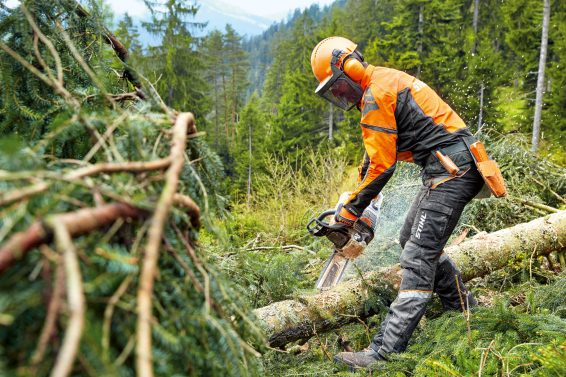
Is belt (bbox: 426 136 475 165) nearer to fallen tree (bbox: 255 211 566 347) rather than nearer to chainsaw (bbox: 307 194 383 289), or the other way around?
chainsaw (bbox: 307 194 383 289)

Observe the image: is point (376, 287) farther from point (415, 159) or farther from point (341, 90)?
point (341, 90)

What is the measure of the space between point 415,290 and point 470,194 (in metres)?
0.84

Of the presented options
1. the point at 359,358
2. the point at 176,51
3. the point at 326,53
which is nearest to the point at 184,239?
the point at 359,358

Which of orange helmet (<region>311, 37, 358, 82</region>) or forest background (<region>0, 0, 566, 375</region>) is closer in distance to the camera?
forest background (<region>0, 0, 566, 375</region>)

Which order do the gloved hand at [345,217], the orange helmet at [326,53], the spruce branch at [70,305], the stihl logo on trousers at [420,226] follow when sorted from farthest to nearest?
1. the orange helmet at [326,53]
2. the gloved hand at [345,217]
3. the stihl logo on trousers at [420,226]
4. the spruce branch at [70,305]

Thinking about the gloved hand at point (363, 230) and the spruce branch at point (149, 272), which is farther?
the gloved hand at point (363, 230)

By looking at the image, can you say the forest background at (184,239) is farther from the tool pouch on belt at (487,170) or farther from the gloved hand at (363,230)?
the tool pouch on belt at (487,170)

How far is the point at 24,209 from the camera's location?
0.83m

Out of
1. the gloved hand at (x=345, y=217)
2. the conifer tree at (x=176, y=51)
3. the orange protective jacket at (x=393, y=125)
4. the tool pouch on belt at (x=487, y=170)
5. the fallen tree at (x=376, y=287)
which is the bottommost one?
the fallen tree at (x=376, y=287)

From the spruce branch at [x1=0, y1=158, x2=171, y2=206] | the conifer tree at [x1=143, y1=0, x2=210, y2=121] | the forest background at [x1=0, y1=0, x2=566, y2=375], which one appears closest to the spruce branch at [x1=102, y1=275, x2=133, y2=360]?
the forest background at [x1=0, y1=0, x2=566, y2=375]

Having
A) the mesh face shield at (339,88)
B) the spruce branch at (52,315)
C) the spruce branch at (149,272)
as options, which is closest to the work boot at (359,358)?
the mesh face shield at (339,88)

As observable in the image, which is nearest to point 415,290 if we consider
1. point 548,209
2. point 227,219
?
point 227,219

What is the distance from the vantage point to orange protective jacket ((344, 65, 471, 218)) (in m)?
3.03

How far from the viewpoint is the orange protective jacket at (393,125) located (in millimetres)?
3027
